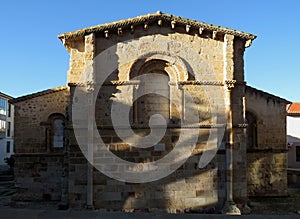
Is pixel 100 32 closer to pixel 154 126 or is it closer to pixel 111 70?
pixel 111 70

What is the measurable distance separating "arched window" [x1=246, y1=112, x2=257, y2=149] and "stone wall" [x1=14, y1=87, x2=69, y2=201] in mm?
8213

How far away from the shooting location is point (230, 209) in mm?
9539

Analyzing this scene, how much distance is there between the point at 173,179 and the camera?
9.88 metres

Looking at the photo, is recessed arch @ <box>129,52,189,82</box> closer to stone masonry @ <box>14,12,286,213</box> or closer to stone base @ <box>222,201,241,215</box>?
stone masonry @ <box>14,12,286,213</box>

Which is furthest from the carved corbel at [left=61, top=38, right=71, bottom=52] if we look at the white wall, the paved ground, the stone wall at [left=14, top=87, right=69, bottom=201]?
the white wall

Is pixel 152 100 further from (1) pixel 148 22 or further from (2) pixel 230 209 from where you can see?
(2) pixel 230 209

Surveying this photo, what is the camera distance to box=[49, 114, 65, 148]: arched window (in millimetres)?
12797

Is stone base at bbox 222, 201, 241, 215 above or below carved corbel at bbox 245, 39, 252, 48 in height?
below

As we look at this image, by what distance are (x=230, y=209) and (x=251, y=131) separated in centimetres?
507

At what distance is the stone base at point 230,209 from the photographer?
945cm

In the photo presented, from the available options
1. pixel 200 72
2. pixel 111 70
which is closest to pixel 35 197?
pixel 111 70

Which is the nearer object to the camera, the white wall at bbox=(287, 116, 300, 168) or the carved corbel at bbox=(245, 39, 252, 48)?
the carved corbel at bbox=(245, 39, 252, 48)

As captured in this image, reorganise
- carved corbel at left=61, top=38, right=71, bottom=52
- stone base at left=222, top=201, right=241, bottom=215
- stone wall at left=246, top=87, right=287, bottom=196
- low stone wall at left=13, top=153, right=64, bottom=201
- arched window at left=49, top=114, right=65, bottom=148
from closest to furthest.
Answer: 1. stone base at left=222, top=201, right=241, bottom=215
2. carved corbel at left=61, top=38, right=71, bottom=52
3. low stone wall at left=13, top=153, right=64, bottom=201
4. arched window at left=49, top=114, right=65, bottom=148
5. stone wall at left=246, top=87, right=287, bottom=196

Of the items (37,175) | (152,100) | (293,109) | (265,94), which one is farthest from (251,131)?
(293,109)
